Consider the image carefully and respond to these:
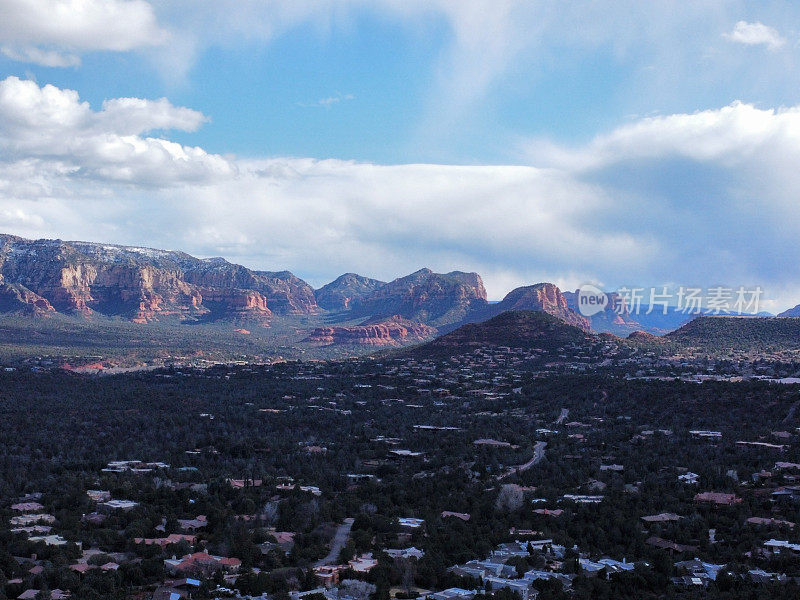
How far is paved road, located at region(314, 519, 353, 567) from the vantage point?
107 ft

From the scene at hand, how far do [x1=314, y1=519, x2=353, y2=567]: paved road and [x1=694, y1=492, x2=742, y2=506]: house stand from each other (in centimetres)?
1563

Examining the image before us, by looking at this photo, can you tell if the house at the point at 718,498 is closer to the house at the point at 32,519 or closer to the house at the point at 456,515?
the house at the point at 456,515

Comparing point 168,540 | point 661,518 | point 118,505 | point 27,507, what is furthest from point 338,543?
point 27,507

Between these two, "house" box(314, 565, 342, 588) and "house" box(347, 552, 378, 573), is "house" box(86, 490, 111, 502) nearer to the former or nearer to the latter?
"house" box(314, 565, 342, 588)

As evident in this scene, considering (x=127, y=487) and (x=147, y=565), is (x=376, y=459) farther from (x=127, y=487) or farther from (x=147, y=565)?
(x=147, y=565)

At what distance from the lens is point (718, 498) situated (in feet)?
127

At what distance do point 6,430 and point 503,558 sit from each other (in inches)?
1761

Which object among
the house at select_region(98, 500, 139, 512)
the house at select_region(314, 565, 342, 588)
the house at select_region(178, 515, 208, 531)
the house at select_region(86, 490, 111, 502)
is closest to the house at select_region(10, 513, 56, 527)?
the house at select_region(98, 500, 139, 512)

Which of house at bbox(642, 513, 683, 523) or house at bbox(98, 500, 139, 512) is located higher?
house at bbox(642, 513, 683, 523)

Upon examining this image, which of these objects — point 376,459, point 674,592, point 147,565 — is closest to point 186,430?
point 376,459

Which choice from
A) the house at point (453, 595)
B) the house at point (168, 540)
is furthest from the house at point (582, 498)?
the house at point (168, 540)

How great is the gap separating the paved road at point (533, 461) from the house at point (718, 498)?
36.1 ft

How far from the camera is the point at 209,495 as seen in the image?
4244 centimetres

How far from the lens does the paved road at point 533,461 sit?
48.2 meters
